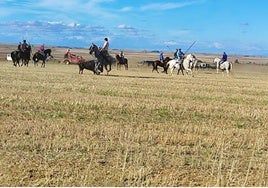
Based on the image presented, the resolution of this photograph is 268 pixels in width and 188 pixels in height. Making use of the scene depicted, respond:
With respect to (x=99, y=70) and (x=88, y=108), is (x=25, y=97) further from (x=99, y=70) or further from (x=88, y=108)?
(x=99, y=70)

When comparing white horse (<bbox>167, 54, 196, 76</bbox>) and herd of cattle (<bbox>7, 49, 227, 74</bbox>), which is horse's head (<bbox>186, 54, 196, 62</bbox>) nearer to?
white horse (<bbox>167, 54, 196, 76</bbox>)

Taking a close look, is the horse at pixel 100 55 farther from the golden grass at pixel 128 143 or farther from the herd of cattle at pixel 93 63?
the golden grass at pixel 128 143

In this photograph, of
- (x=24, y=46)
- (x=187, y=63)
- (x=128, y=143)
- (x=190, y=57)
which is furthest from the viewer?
(x=24, y=46)

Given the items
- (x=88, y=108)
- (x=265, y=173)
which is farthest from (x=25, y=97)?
(x=265, y=173)

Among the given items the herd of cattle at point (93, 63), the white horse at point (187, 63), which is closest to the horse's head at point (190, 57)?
the white horse at point (187, 63)

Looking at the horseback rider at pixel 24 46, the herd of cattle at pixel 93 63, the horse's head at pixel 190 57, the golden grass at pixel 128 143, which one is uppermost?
the horseback rider at pixel 24 46

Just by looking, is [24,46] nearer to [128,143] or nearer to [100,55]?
[100,55]

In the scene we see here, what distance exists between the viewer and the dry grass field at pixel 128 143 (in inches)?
255

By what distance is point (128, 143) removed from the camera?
8.50 m

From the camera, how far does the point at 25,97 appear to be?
48.0 ft

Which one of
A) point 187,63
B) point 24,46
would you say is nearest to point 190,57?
point 187,63

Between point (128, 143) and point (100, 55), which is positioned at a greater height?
point (100, 55)

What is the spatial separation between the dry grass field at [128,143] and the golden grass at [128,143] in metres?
0.01

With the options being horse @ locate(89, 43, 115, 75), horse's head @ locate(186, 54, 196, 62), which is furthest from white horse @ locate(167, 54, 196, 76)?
horse @ locate(89, 43, 115, 75)
